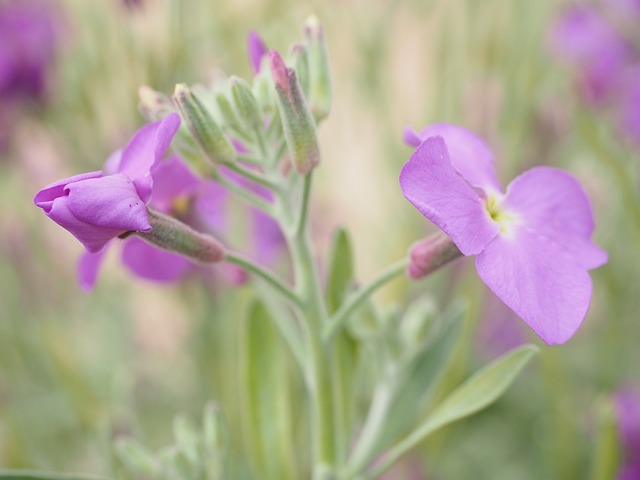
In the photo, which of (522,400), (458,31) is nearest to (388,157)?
(458,31)

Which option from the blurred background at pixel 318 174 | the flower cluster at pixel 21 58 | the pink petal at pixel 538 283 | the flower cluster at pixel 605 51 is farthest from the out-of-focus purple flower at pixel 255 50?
the flower cluster at pixel 605 51

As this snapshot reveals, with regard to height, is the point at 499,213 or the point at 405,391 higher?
the point at 499,213

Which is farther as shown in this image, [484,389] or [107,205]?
[484,389]

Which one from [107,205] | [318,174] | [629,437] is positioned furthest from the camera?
[318,174]

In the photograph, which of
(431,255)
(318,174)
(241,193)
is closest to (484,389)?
(431,255)

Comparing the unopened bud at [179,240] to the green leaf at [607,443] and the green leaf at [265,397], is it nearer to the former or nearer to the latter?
the green leaf at [265,397]

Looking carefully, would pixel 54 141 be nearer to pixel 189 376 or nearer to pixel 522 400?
pixel 189 376

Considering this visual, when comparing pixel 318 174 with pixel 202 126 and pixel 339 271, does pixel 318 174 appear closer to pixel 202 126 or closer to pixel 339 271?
pixel 339 271
